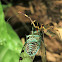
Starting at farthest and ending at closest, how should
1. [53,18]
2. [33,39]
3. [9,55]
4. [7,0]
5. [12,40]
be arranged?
[7,0]
[53,18]
[12,40]
[9,55]
[33,39]

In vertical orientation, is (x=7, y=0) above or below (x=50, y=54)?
above

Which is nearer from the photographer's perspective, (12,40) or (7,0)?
(12,40)

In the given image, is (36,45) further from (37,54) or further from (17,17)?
(17,17)

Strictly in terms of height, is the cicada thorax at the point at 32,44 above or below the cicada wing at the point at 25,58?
above

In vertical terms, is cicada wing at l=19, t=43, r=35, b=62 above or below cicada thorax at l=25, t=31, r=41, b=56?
below

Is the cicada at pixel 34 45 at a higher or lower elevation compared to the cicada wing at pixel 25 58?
higher

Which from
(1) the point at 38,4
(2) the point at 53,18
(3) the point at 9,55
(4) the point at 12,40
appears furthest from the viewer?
(1) the point at 38,4

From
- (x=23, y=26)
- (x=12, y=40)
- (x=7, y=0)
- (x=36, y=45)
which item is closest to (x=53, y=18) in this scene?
(x=23, y=26)

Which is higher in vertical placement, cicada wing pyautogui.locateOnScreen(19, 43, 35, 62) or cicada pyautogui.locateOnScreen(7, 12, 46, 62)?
cicada pyautogui.locateOnScreen(7, 12, 46, 62)
